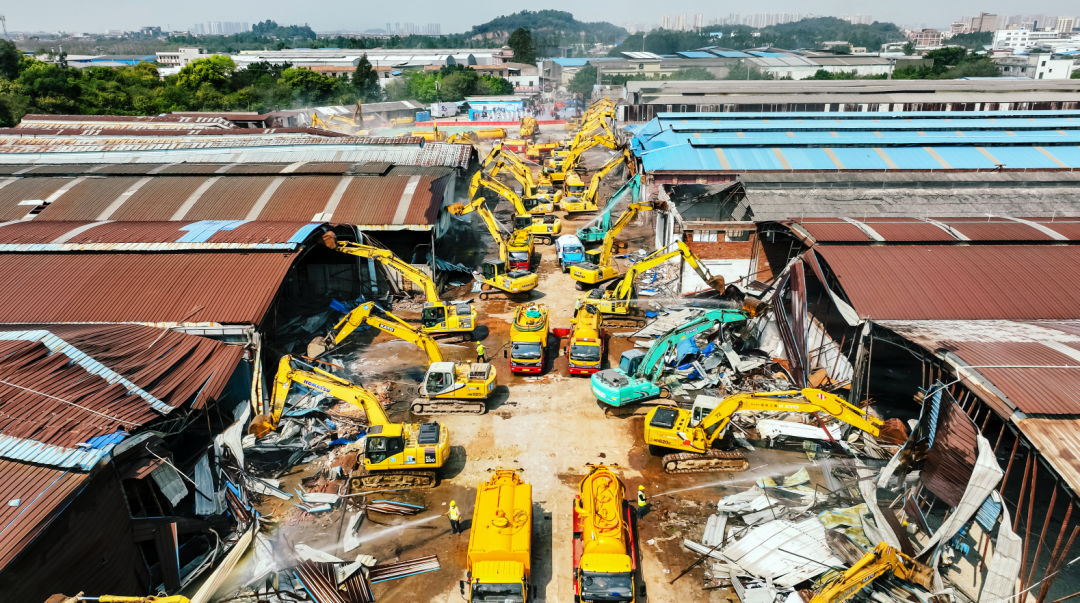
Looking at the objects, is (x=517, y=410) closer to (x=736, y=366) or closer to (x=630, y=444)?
(x=630, y=444)

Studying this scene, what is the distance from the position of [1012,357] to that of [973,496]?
14.3 feet

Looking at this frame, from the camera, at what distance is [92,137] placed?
2302 inches

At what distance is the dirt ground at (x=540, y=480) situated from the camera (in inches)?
635

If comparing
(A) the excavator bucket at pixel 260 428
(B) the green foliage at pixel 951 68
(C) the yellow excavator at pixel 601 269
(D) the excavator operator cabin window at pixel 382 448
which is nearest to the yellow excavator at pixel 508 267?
(C) the yellow excavator at pixel 601 269

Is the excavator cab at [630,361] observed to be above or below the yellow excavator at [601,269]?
below

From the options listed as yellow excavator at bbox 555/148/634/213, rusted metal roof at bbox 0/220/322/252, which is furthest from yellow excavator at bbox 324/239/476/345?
yellow excavator at bbox 555/148/634/213

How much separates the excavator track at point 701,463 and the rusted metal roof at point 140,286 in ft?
50.3

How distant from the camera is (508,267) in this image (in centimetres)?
3562

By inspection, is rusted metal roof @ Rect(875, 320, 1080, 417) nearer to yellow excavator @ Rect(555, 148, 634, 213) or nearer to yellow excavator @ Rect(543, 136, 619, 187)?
yellow excavator @ Rect(555, 148, 634, 213)

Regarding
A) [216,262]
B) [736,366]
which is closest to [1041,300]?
[736,366]

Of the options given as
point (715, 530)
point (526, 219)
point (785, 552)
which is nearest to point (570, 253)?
point (526, 219)

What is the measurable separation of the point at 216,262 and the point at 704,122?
1452 inches

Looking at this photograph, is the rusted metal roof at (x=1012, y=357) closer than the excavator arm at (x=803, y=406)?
Yes

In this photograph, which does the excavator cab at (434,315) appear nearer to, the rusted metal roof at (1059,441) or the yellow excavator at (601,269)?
the yellow excavator at (601,269)
